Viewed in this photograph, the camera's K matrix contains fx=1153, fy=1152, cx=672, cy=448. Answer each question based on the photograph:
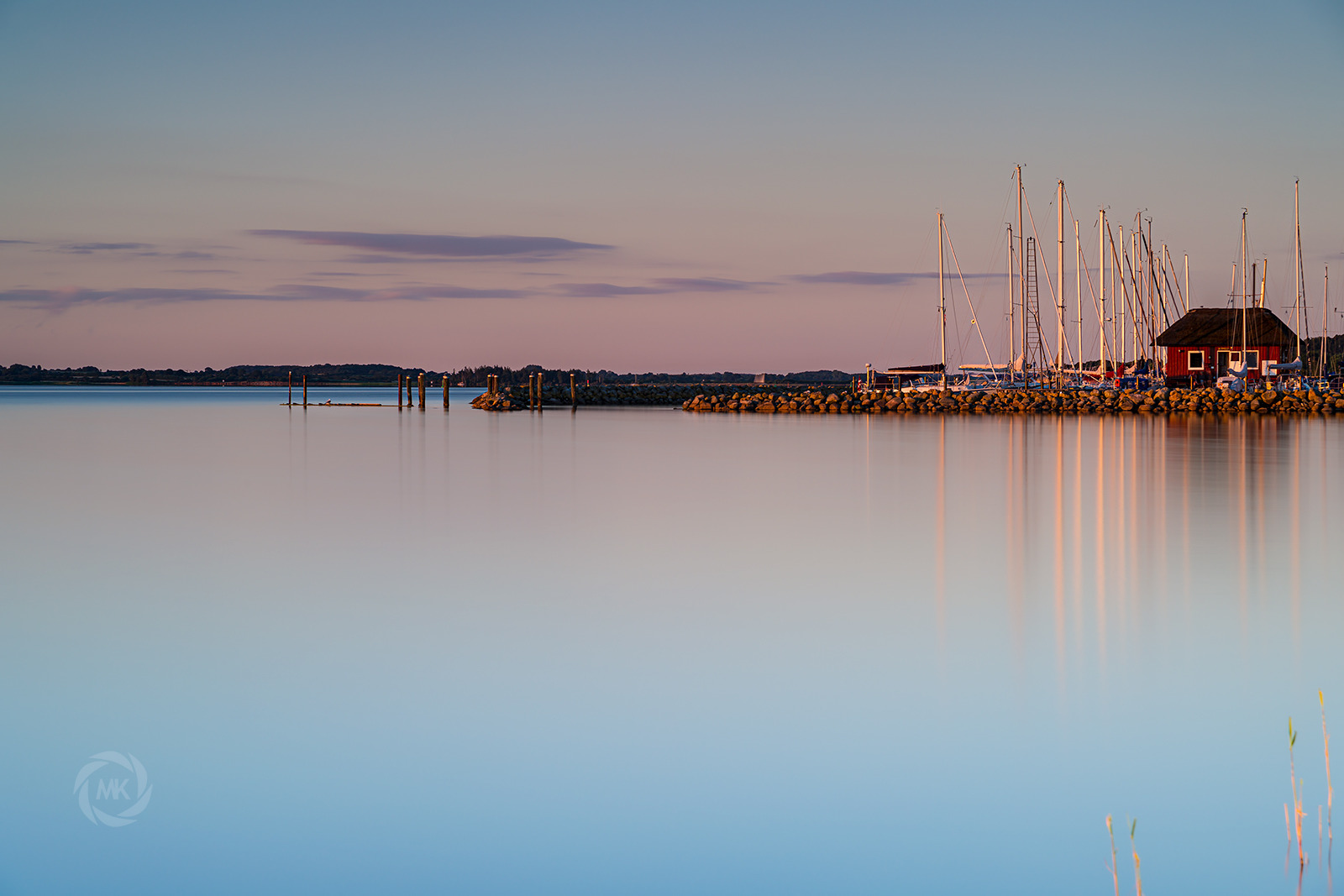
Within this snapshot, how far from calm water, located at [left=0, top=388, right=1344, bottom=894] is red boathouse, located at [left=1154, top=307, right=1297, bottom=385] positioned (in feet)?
122

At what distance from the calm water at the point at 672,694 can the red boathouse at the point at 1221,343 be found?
37164 millimetres

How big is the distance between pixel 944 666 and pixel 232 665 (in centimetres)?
507

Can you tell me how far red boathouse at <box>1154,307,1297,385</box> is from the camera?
50.9 m

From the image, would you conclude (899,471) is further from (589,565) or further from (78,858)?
(78,858)

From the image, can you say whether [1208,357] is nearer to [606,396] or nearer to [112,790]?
[606,396]

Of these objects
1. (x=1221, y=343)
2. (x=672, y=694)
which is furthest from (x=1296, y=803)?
(x=1221, y=343)

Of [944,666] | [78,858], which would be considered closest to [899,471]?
[944,666]

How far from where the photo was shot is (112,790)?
5.91 m

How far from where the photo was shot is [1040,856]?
507cm

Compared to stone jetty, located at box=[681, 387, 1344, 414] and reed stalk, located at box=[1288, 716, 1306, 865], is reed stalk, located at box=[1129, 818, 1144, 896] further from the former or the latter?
stone jetty, located at box=[681, 387, 1344, 414]

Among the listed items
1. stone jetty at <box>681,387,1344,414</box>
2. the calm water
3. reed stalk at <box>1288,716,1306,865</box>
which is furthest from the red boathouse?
reed stalk at <box>1288,716,1306,865</box>

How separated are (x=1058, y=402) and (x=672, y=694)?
148 ft

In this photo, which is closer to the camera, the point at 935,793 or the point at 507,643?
the point at 935,793

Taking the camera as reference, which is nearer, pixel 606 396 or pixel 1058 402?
pixel 1058 402
